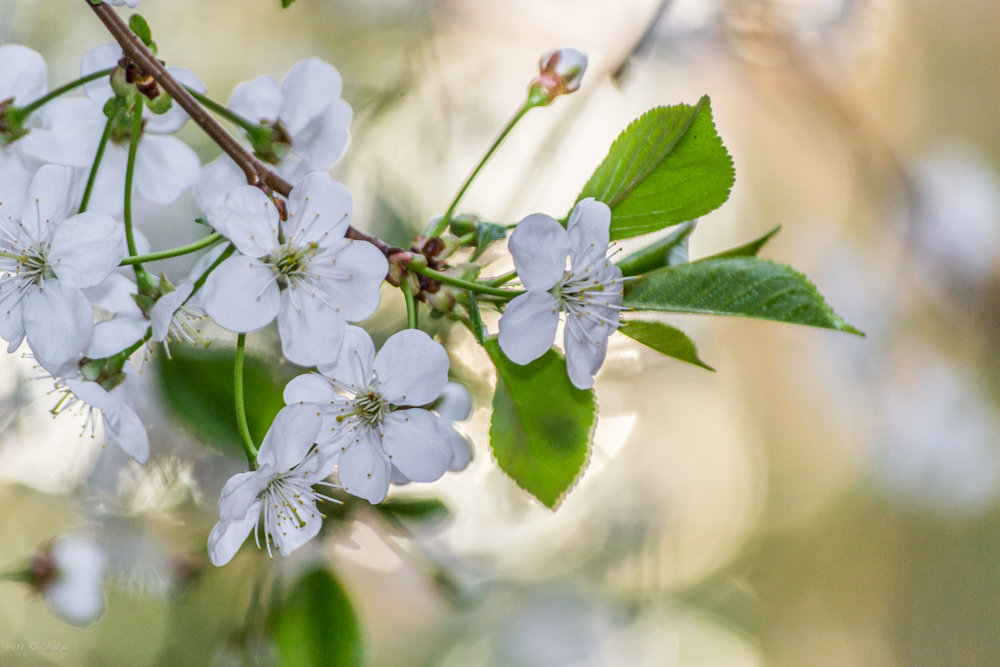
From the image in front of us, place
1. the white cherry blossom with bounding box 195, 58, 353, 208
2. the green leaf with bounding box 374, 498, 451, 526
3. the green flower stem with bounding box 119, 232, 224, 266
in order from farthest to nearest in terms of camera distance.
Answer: the green leaf with bounding box 374, 498, 451, 526
the white cherry blossom with bounding box 195, 58, 353, 208
the green flower stem with bounding box 119, 232, 224, 266

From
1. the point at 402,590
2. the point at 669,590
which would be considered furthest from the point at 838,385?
the point at 402,590

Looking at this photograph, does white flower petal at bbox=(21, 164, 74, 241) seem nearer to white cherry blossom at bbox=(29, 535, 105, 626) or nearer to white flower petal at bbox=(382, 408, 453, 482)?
white flower petal at bbox=(382, 408, 453, 482)

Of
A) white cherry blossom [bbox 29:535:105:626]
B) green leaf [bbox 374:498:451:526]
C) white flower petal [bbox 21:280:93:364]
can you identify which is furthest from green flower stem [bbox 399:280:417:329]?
white cherry blossom [bbox 29:535:105:626]

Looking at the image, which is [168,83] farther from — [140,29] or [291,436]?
[291,436]

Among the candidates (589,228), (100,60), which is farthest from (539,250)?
(100,60)

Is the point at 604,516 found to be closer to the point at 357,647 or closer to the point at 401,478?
the point at 357,647

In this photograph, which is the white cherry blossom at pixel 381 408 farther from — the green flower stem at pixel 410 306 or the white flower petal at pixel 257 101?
the white flower petal at pixel 257 101
